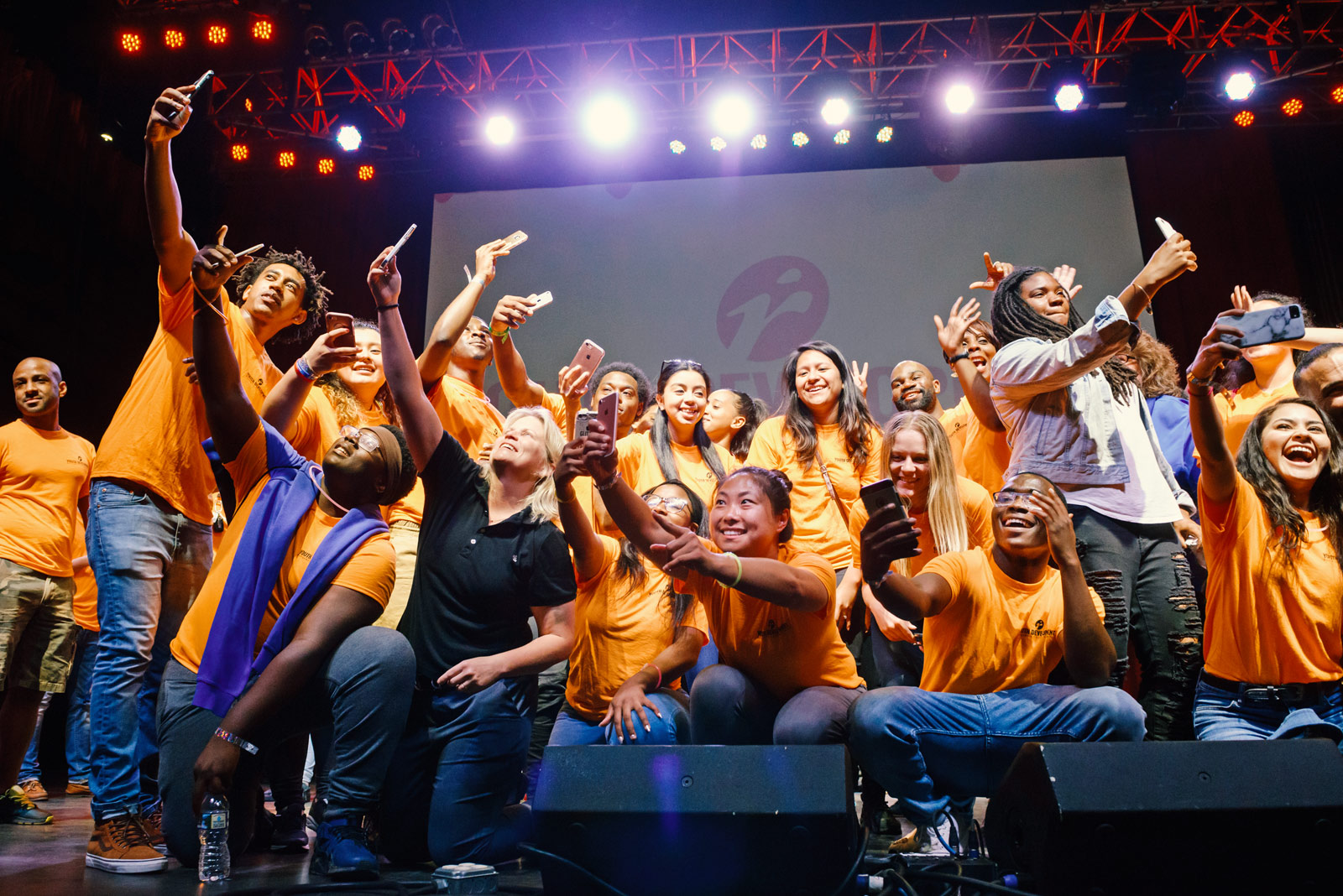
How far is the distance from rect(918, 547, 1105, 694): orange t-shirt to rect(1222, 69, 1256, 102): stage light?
18.6 ft

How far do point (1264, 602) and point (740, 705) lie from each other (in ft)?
4.68

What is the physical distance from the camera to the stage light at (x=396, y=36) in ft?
21.7

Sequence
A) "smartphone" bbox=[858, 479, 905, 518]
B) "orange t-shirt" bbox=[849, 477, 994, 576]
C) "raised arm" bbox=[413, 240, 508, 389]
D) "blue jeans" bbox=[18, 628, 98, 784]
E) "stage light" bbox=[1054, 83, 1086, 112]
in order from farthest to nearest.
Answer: "stage light" bbox=[1054, 83, 1086, 112]
"blue jeans" bbox=[18, 628, 98, 784]
"raised arm" bbox=[413, 240, 508, 389]
"orange t-shirt" bbox=[849, 477, 994, 576]
"smartphone" bbox=[858, 479, 905, 518]

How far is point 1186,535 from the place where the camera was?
10.5 ft

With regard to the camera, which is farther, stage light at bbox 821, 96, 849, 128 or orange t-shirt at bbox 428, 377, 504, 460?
stage light at bbox 821, 96, 849, 128

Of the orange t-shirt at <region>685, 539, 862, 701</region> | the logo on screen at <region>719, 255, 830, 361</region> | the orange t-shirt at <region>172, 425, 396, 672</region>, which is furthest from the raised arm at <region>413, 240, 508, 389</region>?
the logo on screen at <region>719, 255, 830, 361</region>

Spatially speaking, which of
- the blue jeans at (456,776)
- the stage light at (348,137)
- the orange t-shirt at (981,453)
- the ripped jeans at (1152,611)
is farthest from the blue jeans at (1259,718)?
the stage light at (348,137)

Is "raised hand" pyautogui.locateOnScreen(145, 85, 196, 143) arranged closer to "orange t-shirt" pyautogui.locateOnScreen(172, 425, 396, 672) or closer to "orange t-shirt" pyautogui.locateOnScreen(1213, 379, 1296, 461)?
"orange t-shirt" pyautogui.locateOnScreen(172, 425, 396, 672)

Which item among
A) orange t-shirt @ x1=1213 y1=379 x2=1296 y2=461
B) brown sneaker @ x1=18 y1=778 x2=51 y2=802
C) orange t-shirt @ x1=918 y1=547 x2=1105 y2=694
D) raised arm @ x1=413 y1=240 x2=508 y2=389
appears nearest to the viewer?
orange t-shirt @ x1=918 y1=547 x2=1105 y2=694

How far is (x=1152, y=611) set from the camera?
104 inches

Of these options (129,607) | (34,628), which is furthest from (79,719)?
(129,607)

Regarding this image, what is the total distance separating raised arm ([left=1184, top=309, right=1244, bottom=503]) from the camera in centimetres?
247

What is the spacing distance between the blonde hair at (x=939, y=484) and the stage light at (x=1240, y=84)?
16.8ft

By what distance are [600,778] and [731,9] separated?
19.9ft
